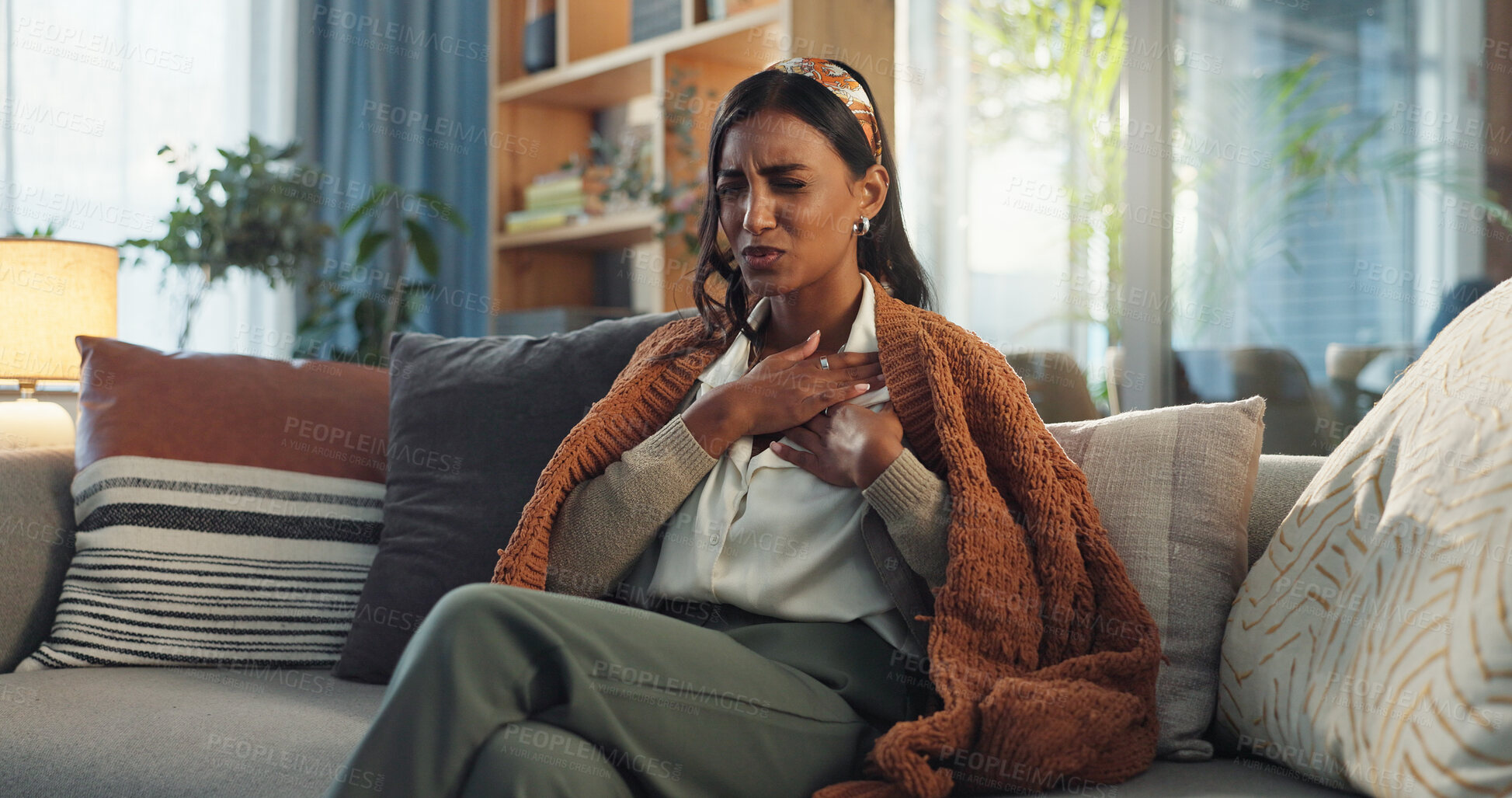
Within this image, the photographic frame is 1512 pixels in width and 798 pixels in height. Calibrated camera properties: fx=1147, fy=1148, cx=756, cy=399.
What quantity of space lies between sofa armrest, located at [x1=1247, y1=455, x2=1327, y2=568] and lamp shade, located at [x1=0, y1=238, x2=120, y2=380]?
185cm

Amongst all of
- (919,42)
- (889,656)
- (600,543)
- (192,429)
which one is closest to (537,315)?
(919,42)

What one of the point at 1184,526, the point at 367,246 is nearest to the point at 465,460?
the point at 1184,526

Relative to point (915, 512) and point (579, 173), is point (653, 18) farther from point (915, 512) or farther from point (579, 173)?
point (915, 512)

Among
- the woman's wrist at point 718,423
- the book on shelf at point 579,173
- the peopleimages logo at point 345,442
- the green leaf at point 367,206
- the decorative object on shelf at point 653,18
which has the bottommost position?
the peopleimages logo at point 345,442

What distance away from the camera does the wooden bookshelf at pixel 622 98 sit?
2740mm

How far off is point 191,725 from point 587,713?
0.62 meters

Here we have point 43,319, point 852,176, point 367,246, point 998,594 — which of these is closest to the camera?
point 998,594

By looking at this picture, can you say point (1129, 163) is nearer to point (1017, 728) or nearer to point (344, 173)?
point (1017, 728)

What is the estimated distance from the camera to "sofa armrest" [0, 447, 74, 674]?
153 centimetres

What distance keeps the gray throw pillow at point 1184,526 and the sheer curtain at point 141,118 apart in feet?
8.16

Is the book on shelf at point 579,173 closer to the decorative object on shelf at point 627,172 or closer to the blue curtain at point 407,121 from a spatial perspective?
the decorative object on shelf at point 627,172

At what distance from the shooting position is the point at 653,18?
3076mm

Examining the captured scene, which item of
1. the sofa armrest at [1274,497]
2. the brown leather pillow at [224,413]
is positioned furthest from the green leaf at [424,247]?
the sofa armrest at [1274,497]

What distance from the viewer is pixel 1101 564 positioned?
3.57ft
